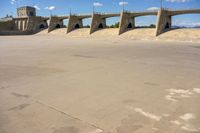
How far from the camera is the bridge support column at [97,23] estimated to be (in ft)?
207

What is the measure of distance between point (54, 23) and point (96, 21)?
64.4 feet

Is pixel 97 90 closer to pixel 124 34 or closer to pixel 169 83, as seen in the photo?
pixel 169 83

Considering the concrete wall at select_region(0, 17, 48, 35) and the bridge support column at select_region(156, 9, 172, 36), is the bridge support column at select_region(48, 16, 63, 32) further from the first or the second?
the bridge support column at select_region(156, 9, 172, 36)

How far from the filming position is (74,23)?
71188mm

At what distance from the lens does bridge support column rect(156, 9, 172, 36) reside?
50.4m

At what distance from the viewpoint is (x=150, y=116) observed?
17.0 ft

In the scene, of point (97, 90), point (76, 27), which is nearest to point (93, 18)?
point (76, 27)

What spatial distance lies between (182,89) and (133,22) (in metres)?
55.9

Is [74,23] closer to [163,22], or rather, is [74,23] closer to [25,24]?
[25,24]

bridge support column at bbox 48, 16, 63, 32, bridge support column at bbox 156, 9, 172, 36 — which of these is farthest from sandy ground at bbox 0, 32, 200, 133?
bridge support column at bbox 48, 16, 63, 32

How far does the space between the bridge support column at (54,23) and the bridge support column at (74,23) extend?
9.24 metres

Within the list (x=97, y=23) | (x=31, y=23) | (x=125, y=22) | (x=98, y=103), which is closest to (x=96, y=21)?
(x=97, y=23)

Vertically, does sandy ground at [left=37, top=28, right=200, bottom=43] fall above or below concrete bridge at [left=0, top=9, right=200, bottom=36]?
below

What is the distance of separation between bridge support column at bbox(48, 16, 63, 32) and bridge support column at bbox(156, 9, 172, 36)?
38941 mm
